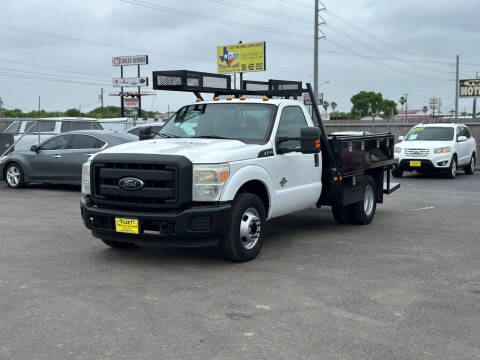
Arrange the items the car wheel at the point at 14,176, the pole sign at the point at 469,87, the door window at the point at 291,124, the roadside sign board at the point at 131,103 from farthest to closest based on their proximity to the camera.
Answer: the roadside sign board at the point at 131,103
the pole sign at the point at 469,87
the car wheel at the point at 14,176
the door window at the point at 291,124

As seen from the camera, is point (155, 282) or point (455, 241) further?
point (455, 241)

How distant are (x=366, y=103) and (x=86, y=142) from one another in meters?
110

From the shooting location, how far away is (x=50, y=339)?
461cm

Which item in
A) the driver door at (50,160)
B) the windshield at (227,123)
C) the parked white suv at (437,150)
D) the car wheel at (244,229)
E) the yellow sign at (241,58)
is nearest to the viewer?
the car wheel at (244,229)

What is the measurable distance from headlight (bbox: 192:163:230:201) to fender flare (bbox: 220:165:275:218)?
0.33 ft

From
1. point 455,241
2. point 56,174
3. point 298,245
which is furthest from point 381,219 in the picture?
point 56,174

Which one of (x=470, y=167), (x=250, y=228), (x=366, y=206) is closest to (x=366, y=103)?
(x=470, y=167)

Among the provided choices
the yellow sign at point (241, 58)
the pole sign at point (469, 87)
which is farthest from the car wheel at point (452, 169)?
the pole sign at point (469, 87)

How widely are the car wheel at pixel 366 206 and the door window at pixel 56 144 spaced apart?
792 cm

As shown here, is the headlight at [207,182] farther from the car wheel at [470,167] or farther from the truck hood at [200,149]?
the car wheel at [470,167]

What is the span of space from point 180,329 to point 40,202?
861 cm

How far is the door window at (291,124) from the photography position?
797 centimetres

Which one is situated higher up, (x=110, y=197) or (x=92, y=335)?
(x=110, y=197)

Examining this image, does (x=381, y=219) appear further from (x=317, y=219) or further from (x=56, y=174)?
(x=56, y=174)
